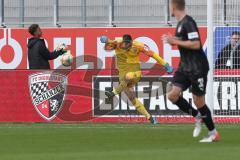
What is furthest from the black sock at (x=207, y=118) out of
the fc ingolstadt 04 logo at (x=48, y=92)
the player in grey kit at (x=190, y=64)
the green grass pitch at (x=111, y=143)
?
the fc ingolstadt 04 logo at (x=48, y=92)

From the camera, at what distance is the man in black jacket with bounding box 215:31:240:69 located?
1927cm

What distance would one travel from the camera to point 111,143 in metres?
12.6

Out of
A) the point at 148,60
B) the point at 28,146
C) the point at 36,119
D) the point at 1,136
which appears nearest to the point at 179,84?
the point at 28,146

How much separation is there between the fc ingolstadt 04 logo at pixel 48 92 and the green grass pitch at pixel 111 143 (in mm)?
1941

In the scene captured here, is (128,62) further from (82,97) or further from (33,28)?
(33,28)

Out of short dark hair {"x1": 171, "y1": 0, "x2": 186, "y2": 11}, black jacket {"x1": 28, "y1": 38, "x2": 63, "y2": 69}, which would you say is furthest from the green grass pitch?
black jacket {"x1": 28, "y1": 38, "x2": 63, "y2": 69}

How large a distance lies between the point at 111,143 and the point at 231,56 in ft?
24.8

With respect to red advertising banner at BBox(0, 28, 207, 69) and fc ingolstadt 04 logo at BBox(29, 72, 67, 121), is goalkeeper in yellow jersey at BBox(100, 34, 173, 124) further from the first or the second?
red advertising banner at BBox(0, 28, 207, 69)

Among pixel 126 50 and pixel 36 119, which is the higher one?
pixel 126 50

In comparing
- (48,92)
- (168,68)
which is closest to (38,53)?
Answer: (48,92)

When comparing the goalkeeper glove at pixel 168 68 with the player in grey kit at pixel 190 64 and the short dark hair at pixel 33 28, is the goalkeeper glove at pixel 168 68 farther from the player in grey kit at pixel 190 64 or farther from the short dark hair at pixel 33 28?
the player in grey kit at pixel 190 64

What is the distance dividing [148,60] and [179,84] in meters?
12.0

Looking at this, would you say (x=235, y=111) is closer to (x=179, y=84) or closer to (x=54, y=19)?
(x=179, y=84)

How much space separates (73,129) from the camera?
16328 mm
